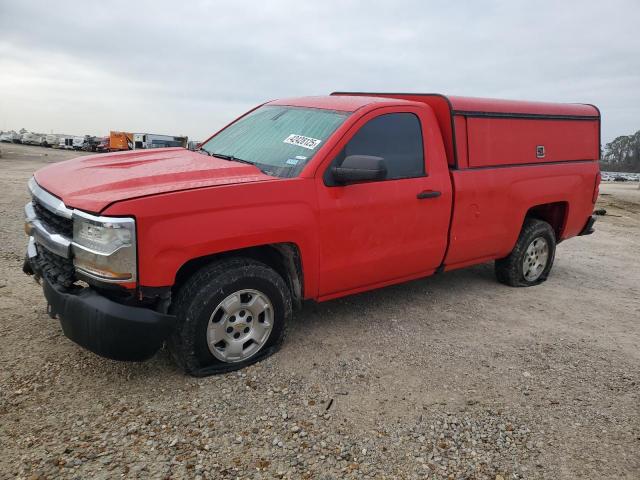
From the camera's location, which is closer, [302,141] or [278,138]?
[302,141]

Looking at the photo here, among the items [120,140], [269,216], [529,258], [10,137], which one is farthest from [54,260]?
[10,137]

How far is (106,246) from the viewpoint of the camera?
2871 mm

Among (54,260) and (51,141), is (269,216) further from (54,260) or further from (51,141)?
(51,141)

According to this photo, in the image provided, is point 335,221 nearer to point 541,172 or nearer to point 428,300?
point 428,300

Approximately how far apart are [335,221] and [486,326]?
180 centimetres

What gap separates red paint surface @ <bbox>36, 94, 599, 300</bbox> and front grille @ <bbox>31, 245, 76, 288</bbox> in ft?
1.39

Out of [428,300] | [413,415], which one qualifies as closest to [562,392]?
[413,415]

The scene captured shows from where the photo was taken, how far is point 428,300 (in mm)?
5109

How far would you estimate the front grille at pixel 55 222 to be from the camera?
316 cm

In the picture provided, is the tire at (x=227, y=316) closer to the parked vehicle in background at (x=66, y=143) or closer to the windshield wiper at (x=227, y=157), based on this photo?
the windshield wiper at (x=227, y=157)

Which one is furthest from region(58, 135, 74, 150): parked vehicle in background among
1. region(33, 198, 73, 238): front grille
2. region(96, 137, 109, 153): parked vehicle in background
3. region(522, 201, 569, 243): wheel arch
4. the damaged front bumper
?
the damaged front bumper

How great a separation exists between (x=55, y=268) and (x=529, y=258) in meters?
4.72

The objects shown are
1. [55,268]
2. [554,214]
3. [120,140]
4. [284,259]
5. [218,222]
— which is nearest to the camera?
[218,222]

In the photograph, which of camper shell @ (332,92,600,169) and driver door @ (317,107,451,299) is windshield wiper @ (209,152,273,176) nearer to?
driver door @ (317,107,451,299)
